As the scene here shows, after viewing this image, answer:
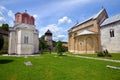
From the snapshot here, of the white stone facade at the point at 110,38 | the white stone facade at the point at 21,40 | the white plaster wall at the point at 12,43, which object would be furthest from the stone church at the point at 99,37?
the white plaster wall at the point at 12,43

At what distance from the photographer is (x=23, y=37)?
106 feet

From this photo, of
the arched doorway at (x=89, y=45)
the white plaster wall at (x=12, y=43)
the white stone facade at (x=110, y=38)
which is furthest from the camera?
the white plaster wall at (x=12, y=43)

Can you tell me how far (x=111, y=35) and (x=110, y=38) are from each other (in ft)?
2.76

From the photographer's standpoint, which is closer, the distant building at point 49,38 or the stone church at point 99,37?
the stone church at point 99,37

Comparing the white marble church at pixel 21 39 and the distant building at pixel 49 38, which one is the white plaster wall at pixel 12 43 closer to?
the white marble church at pixel 21 39

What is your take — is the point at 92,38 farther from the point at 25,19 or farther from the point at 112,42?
the point at 25,19

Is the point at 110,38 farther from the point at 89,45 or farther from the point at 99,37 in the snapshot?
the point at 89,45

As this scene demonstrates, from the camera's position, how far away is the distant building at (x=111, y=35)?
92.6 feet

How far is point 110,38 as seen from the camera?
98.9 ft

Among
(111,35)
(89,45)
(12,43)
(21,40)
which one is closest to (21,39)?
(21,40)

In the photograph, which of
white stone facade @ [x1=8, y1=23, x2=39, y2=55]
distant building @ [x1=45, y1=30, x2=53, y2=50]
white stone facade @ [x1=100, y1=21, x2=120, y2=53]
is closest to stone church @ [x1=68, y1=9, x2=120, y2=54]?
white stone facade @ [x1=100, y1=21, x2=120, y2=53]

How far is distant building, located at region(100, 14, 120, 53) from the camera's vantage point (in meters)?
28.2

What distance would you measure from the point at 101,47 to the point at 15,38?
1006 inches

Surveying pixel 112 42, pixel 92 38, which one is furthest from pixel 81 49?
pixel 112 42
